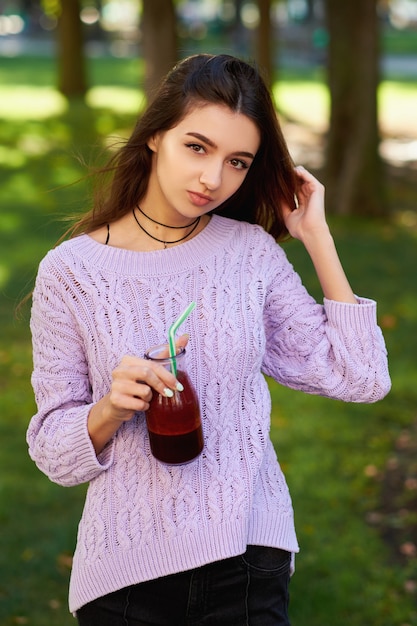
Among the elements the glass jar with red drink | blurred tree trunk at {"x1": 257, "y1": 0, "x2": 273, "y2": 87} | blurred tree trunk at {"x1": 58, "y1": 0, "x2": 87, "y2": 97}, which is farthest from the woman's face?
blurred tree trunk at {"x1": 58, "y1": 0, "x2": 87, "y2": 97}

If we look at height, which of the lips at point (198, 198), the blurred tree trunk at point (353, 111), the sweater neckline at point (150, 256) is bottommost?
the blurred tree trunk at point (353, 111)

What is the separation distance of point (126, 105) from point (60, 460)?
19.3 m

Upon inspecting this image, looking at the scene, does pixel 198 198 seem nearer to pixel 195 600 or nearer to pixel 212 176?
pixel 212 176

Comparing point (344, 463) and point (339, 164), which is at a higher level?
point (344, 463)

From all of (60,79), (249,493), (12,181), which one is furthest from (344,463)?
(60,79)

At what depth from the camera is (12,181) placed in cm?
1402

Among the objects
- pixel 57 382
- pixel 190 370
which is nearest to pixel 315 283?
pixel 190 370

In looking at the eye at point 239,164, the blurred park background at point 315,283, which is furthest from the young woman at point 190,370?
the blurred park background at point 315,283

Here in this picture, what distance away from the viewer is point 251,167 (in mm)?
2762

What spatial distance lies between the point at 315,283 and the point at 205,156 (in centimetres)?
672

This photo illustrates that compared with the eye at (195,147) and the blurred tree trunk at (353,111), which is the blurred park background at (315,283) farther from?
the eye at (195,147)

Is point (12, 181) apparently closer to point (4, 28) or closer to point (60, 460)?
point (60, 460)

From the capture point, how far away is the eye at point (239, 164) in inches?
96.3

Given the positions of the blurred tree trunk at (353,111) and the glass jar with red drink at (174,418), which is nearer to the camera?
the glass jar with red drink at (174,418)
